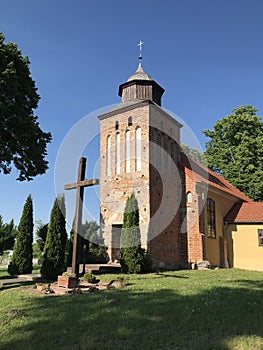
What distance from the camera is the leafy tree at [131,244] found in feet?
48.5

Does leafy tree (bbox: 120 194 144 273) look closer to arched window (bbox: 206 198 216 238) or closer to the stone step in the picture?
the stone step

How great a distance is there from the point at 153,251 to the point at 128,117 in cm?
838

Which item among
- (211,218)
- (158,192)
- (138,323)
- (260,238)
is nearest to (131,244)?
(158,192)

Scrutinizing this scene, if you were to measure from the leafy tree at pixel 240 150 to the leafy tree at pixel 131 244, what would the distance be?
15.7m

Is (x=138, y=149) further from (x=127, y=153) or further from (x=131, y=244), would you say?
(x=131, y=244)

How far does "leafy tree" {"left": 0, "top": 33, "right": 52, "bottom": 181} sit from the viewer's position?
13.9 m

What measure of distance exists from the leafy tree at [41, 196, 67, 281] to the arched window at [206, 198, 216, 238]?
9823 mm

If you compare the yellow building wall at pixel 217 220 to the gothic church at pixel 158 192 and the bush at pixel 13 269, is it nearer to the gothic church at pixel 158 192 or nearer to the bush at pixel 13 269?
the gothic church at pixel 158 192

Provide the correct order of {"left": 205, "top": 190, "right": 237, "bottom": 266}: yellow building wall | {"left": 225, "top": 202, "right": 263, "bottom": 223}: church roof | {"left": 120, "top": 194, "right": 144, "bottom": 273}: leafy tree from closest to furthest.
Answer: {"left": 120, "top": 194, "right": 144, "bottom": 273}: leafy tree < {"left": 205, "top": 190, "right": 237, "bottom": 266}: yellow building wall < {"left": 225, "top": 202, "right": 263, "bottom": 223}: church roof

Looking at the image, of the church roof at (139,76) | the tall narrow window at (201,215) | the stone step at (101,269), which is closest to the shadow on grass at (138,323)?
the stone step at (101,269)

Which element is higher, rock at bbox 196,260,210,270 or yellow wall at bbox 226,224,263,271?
yellow wall at bbox 226,224,263,271

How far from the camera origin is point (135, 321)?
589 cm

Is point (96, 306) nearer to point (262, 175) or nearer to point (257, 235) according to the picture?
point (257, 235)

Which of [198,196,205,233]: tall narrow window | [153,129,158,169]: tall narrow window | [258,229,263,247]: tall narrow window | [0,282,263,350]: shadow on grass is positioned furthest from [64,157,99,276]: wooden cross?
[258,229,263,247]: tall narrow window
